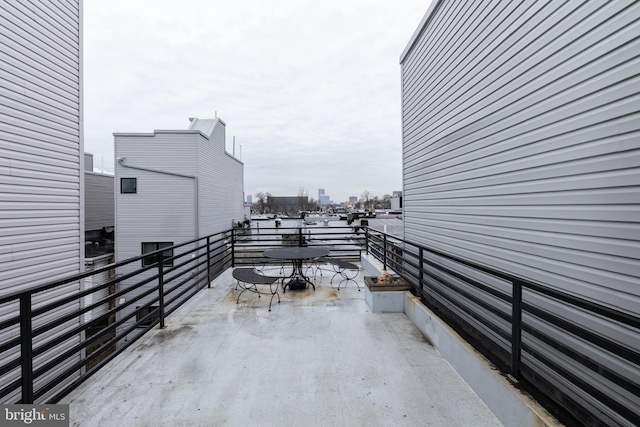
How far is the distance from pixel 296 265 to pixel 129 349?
2785 mm

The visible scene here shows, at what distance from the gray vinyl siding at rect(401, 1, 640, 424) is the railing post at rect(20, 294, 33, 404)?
331cm

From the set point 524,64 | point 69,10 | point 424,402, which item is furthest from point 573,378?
point 69,10

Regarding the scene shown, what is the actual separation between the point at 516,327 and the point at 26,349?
310 cm

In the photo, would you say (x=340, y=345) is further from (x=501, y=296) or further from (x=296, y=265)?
(x=296, y=265)

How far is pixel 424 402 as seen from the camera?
191 centimetres

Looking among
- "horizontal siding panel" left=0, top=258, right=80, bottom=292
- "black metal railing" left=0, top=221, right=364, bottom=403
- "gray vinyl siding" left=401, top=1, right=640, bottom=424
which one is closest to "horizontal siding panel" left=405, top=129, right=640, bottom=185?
"gray vinyl siding" left=401, top=1, right=640, bottom=424

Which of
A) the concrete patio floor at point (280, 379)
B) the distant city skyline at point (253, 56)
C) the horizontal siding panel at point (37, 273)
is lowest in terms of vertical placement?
the concrete patio floor at point (280, 379)

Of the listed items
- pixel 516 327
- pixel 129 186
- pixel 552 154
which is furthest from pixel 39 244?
pixel 129 186

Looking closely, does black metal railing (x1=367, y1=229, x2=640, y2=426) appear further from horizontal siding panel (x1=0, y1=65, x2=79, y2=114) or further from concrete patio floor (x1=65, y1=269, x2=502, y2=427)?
horizontal siding panel (x1=0, y1=65, x2=79, y2=114)

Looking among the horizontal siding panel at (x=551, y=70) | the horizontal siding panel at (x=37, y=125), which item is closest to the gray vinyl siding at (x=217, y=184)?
the horizontal siding panel at (x=37, y=125)

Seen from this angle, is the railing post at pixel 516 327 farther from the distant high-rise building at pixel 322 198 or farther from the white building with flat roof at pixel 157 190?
the distant high-rise building at pixel 322 198

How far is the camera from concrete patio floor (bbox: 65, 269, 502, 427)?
5.87ft

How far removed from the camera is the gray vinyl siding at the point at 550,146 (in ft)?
4.56

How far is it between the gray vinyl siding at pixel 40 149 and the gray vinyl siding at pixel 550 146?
555cm
